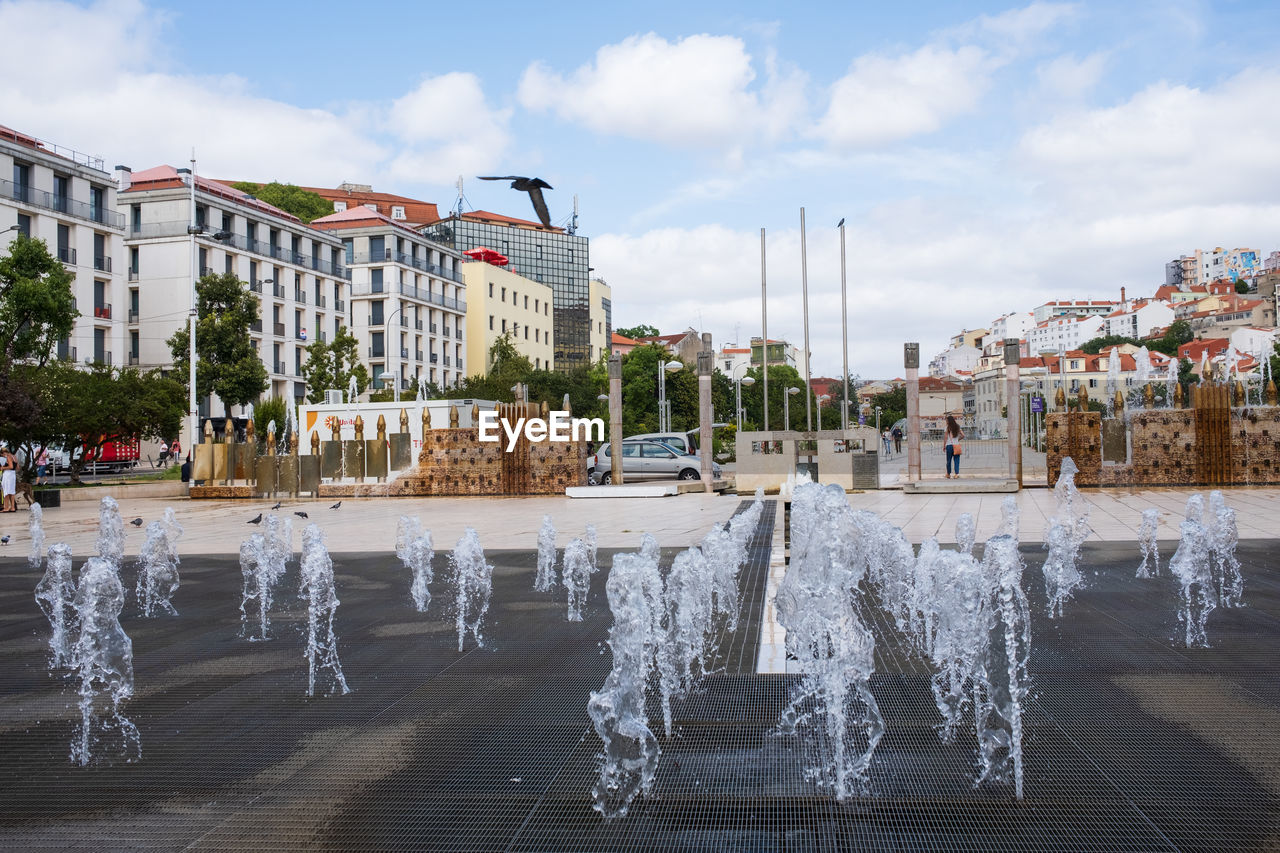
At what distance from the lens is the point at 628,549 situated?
12.1 meters

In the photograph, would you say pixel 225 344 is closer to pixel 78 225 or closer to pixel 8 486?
pixel 78 225

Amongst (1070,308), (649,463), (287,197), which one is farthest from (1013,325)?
(649,463)

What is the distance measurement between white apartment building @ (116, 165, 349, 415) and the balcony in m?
2.25

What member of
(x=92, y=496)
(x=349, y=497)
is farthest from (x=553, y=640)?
(x=92, y=496)

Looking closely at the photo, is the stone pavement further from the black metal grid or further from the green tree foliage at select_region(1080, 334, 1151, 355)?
the green tree foliage at select_region(1080, 334, 1151, 355)

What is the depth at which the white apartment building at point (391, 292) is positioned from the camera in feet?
220

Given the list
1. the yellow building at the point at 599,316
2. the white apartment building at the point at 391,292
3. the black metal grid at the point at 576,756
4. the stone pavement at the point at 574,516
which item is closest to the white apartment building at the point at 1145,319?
the yellow building at the point at 599,316

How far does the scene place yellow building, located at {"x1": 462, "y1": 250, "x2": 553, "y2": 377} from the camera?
7850 centimetres

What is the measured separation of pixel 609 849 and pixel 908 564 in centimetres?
603

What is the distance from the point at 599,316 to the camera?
102000mm

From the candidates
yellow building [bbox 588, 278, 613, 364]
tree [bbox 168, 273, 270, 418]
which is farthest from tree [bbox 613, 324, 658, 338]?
tree [bbox 168, 273, 270, 418]

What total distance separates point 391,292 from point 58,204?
80.8ft

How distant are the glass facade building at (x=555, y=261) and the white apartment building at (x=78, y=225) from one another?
146 ft

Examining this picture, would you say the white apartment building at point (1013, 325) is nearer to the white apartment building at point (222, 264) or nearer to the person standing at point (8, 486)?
the white apartment building at point (222, 264)
